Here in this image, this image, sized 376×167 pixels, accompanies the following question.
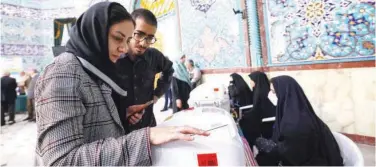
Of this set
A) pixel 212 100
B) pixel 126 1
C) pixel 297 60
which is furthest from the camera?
pixel 126 1

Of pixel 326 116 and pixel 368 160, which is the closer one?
pixel 368 160

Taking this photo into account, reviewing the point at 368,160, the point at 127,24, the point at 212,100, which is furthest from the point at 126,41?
the point at 368,160

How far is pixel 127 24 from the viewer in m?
0.52

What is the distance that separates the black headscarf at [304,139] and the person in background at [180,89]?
104 centimetres

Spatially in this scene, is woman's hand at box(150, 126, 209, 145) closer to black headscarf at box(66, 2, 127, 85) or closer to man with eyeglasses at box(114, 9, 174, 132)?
black headscarf at box(66, 2, 127, 85)

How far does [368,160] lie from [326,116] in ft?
1.39

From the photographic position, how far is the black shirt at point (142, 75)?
907mm

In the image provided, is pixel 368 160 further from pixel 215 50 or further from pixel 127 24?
pixel 127 24

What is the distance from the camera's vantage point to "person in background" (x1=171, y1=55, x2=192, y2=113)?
77.7 inches

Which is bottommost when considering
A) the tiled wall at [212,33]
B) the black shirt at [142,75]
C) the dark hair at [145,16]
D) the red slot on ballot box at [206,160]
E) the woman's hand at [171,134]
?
the red slot on ballot box at [206,160]

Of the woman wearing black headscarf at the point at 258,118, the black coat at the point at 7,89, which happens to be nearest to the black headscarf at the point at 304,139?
the woman wearing black headscarf at the point at 258,118

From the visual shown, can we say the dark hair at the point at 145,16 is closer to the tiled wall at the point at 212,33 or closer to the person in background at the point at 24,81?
the tiled wall at the point at 212,33

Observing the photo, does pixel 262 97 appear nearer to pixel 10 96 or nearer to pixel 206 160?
pixel 206 160

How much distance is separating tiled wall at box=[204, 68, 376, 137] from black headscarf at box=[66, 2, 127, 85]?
176 cm
